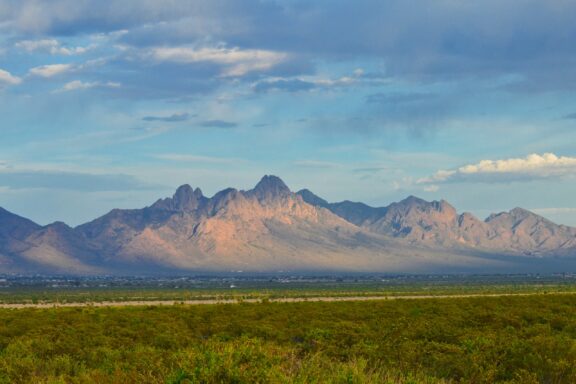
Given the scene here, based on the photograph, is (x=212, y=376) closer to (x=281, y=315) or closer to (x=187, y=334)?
(x=187, y=334)

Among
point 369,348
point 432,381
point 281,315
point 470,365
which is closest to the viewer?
point 432,381

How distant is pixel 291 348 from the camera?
31.1 metres

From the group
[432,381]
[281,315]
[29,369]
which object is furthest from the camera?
[281,315]

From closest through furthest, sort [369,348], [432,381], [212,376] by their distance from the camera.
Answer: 1. [212,376]
2. [432,381]
3. [369,348]

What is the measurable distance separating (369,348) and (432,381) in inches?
394

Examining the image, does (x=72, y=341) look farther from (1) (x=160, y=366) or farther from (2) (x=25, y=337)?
(1) (x=160, y=366)

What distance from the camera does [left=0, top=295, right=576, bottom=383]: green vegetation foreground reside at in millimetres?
20459

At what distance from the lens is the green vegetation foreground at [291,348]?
67.1 ft

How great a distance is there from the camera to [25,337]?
41.6 metres

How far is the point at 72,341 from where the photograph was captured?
38719 mm

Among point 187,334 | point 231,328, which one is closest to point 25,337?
point 187,334

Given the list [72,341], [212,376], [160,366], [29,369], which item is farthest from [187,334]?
[212,376]

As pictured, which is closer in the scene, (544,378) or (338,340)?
(544,378)

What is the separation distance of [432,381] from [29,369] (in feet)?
42.8
